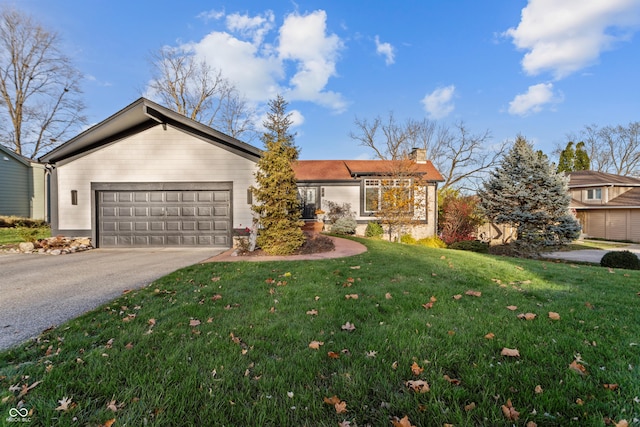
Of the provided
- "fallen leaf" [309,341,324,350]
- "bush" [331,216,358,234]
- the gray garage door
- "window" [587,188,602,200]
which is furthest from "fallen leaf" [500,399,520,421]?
"window" [587,188,602,200]

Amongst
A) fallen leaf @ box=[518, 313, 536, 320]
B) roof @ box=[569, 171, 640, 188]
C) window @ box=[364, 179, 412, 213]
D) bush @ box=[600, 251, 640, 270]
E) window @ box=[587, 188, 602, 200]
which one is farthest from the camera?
window @ box=[587, 188, 602, 200]

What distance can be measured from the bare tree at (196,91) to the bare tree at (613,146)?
127ft

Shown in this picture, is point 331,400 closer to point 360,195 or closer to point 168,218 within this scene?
point 168,218

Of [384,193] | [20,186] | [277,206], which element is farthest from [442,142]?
[20,186]

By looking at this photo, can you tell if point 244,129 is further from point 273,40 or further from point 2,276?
point 2,276

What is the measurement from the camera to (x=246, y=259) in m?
7.64

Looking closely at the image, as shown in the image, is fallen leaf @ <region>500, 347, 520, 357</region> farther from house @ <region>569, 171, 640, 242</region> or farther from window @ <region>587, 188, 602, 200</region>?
window @ <region>587, 188, 602, 200</region>


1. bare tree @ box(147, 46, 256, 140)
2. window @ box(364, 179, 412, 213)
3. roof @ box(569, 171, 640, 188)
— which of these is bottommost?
window @ box(364, 179, 412, 213)

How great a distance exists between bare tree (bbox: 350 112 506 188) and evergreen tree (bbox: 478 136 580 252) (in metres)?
14.5

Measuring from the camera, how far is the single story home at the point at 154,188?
32.6 ft

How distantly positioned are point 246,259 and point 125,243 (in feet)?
18.1

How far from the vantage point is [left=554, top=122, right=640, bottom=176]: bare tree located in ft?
108

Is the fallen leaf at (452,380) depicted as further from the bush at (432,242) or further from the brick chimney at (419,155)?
the brick chimney at (419,155)

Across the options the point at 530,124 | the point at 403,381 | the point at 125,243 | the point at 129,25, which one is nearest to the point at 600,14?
the point at 530,124
